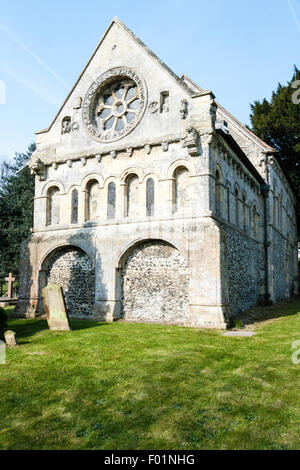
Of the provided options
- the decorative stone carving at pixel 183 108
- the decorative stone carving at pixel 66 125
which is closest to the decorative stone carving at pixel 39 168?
the decorative stone carving at pixel 66 125

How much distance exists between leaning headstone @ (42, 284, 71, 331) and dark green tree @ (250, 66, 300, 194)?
25045mm

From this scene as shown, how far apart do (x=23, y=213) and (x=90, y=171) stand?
15.0 meters

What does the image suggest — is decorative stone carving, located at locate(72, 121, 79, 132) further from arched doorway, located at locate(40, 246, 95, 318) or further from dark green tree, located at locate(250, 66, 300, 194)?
dark green tree, located at locate(250, 66, 300, 194)

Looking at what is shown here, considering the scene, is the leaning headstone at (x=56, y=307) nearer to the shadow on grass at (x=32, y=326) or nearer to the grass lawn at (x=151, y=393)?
the shadow on grass at (x=32, y=326)

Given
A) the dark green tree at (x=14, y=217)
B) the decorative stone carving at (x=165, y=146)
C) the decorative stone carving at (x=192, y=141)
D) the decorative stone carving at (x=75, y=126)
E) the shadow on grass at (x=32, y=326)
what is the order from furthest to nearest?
the dark green tree at (x=14, y=217) < the decorative stone carving at (x=75, y=126) < the decorative stone carving at (x=165, y=146) < the decorative stone carving at (x=192, y=141) < the shadow on grass at (x=32, y=326)

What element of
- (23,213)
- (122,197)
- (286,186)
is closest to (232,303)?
(122,197)

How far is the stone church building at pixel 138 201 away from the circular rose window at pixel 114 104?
52 millimetres

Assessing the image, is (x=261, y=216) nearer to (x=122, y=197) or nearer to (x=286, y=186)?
(x=286, y=186)

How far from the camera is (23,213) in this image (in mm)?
30062

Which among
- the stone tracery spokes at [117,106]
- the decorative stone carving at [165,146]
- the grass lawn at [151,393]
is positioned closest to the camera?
the grass lawn at [151,393]

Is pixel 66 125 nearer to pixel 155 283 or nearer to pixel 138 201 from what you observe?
pixel 138 201

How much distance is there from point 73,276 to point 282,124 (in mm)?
23843

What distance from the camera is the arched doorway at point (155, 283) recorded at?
47.3 ft

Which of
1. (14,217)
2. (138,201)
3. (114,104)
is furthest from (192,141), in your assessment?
(14,217)
